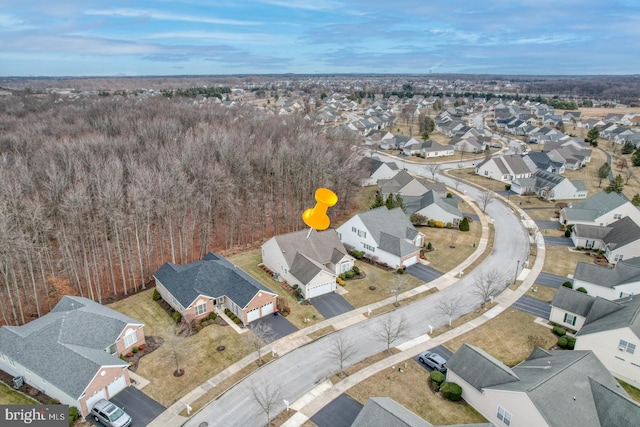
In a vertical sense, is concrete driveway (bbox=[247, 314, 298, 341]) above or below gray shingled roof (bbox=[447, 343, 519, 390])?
below

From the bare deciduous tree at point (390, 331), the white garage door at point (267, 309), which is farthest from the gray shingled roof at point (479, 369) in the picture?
the white garage door at point (267, 309)

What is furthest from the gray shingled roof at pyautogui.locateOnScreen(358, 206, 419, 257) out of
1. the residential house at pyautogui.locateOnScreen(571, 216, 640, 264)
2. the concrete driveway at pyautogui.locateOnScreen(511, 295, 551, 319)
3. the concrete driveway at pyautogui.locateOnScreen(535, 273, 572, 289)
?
the residential house at pyautogui.locateOnScreen(571, 216, 640, 264)

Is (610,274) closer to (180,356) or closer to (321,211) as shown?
(321,211)

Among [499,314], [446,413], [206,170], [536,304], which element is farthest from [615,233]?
[206,170]

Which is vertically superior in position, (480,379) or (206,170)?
(206,170)

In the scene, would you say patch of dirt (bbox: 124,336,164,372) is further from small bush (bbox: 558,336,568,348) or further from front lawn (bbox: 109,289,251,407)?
small bush (bbox: 558,336,568,348)

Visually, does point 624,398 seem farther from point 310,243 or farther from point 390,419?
point 310,243

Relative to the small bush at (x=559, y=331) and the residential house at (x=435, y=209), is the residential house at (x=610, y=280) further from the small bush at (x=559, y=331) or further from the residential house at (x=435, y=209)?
the residential house at (x=435, y=209)
